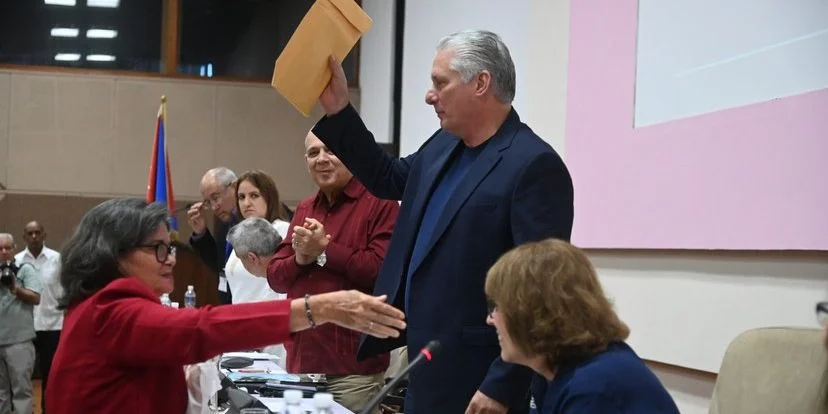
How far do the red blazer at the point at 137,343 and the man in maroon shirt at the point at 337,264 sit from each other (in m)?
1.02

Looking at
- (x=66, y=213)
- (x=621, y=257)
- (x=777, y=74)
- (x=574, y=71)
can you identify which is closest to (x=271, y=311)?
(x=777, y=74)

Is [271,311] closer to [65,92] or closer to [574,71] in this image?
[574,71]

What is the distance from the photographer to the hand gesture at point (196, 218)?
5.33 metres

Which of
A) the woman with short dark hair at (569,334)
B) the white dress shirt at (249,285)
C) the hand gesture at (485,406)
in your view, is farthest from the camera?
the white dress shirt at (249,285)

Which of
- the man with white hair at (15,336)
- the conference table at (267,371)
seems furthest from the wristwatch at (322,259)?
the man with white hair at (15,336)

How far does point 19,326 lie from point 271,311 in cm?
594

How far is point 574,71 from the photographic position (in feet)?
12.1

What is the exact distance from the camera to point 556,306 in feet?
5.18

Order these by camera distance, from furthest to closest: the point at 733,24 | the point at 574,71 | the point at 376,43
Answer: the point at 376,43
the point at 574,71
the point at 733,24

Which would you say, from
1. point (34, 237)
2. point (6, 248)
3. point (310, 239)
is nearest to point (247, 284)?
point (310, 239)

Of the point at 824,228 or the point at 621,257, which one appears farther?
the point at 621,257

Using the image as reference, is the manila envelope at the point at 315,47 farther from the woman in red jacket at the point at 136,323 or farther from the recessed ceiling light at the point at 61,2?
the recessed ceiling light at the point at 61,2

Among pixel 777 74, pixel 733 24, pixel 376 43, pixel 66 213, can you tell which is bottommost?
pixel 66 213

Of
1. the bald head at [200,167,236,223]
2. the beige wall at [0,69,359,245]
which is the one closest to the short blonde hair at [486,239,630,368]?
the bald head at [200,167,236,223]
